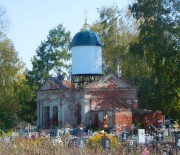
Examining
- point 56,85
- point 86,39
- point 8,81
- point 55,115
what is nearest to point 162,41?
point 86,39

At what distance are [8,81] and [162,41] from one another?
19.9 metres

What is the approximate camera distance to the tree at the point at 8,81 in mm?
44750

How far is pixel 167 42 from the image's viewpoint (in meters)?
30.8

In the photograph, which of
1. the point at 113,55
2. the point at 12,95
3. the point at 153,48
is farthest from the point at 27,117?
the point at 153,48

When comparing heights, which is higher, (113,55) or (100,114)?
(113,55)

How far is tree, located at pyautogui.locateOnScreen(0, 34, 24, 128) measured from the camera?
4475cm

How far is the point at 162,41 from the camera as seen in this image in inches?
1215

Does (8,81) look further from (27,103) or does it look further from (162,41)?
(162,41)

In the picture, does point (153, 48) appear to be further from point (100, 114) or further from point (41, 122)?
point (41, 122)

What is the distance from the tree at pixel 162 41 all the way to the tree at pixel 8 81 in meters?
16.0

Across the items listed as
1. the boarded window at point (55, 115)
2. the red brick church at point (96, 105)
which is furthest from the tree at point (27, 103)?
the boarded window at point (55, 115)

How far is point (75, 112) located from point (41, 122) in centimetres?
401

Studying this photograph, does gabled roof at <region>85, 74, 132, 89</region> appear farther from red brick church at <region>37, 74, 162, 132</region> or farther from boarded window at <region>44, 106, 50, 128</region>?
boarded window at <region>44, 106, 50, 128</region>

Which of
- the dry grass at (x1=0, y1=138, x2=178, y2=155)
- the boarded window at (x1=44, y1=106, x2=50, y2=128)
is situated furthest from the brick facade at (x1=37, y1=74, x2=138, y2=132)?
the dry grass at (x1=0, y1=138, x2=178, y2=155)
